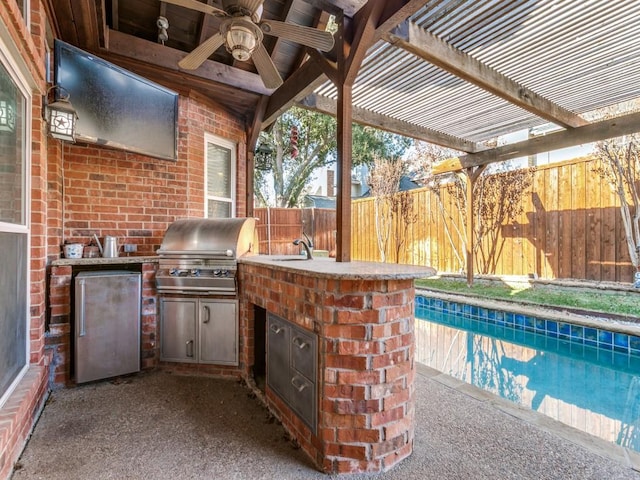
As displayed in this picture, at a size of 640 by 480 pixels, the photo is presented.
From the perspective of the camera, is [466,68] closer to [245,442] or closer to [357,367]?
[357,367]

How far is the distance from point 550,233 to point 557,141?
88.3 inches

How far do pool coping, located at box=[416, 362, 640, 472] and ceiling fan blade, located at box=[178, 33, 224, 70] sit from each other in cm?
321

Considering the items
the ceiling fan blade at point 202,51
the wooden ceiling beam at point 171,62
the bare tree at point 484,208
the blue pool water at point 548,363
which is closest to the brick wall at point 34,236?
the wooden ceiling beam at point 171,62

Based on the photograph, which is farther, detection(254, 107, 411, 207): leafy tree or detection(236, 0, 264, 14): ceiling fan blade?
detection(254, 107, 411, 207): leafy tree

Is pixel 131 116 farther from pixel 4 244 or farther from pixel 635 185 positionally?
pixel 635 185

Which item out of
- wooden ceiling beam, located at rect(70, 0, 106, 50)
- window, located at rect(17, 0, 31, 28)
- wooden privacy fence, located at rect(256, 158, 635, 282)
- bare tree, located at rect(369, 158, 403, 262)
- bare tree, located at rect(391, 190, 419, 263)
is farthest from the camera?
bare tree, located at rect(369, 158, 403, 262)

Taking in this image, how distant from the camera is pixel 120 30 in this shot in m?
3.39

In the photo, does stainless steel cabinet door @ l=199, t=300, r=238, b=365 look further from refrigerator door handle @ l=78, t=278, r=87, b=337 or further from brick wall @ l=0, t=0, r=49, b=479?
brick wall @ l=0, t=0, r=49, b=479

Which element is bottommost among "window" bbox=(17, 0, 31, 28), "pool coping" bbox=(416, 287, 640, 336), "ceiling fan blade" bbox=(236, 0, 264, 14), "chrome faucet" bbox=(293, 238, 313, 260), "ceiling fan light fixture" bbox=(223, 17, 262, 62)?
"pool coping" bbox=(416, 287, 640, 336)

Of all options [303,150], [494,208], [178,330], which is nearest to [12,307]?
[178,330]

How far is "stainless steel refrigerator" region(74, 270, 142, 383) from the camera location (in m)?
2.72

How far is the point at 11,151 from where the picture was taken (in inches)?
80.0

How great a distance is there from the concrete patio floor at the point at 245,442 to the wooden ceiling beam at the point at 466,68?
112 inches

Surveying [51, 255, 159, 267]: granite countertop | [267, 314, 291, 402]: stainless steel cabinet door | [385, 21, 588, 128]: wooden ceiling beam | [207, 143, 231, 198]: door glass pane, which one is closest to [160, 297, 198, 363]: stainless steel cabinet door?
[51, 255, 159, 267]: granite countertop
